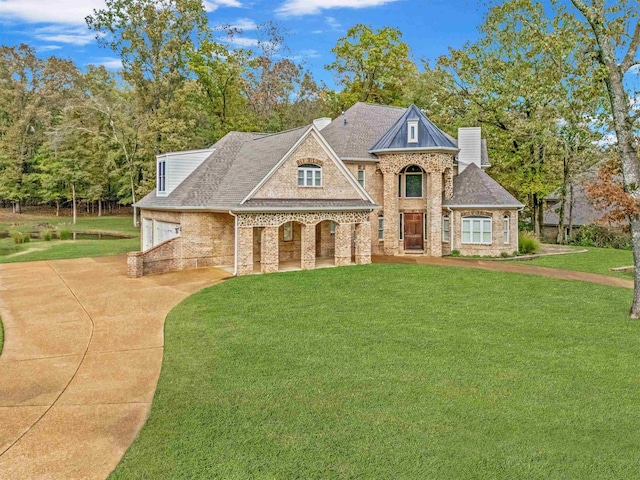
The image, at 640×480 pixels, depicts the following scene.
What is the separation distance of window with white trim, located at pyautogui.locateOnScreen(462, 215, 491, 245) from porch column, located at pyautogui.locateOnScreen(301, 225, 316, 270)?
9612mm

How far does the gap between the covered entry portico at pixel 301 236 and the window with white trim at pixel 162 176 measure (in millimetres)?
5085

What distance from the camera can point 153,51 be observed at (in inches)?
1655

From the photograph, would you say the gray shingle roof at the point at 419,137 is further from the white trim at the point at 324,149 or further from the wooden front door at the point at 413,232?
the white trim at the point at 324,149

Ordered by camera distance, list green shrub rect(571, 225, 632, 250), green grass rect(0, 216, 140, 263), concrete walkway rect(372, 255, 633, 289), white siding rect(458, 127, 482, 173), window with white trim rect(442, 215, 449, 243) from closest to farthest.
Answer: concrete walkway rect(372, 255, 633, 289) → green grass rect(0, 216, 140, 263) → window with white trim rect(442, 215, 449, 243) → white siding rect(458, 127, 482, 173) → green shrub rect(571, 225, 632, 250)

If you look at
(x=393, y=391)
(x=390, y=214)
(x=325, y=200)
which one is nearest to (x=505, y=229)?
(x=390, y=214)

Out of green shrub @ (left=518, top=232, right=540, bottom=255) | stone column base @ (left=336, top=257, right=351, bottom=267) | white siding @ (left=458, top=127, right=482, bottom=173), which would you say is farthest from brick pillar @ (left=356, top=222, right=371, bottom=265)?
white siding @ (left=458, top=127, right=482, bottom=173)

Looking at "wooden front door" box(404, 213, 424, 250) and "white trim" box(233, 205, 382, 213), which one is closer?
"white trim" box(233, 205, 382, 213)

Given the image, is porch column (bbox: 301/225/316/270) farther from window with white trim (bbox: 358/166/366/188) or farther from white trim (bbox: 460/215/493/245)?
white trim (bbox: 460/215/493/245)

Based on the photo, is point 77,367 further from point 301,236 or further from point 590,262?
point 590,262

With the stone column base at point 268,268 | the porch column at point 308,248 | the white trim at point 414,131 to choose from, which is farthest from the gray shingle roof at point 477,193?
the stone column base at point 268,268

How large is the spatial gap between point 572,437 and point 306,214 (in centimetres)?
1369

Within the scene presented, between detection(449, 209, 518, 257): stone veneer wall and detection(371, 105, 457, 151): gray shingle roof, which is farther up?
detection(371, 105, 457, 151): gray shingle roof

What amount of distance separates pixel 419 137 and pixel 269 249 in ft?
35.4

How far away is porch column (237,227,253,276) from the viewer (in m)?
17.4
